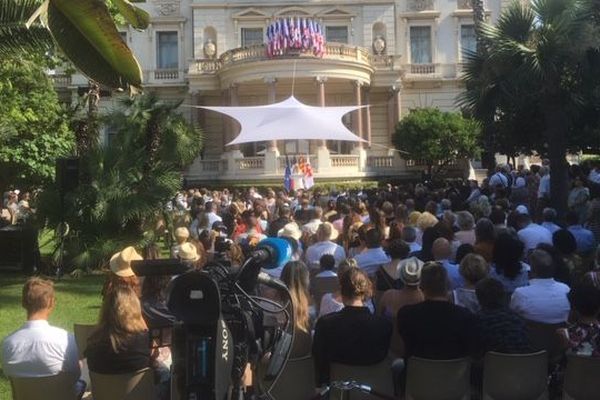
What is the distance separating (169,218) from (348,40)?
29126mm

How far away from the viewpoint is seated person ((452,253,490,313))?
6309mm

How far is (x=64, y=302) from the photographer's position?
1142cm

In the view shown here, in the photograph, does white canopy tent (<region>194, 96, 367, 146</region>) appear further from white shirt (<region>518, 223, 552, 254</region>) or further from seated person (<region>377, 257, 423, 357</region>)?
seated person (<region>377, 257, 423, 357</region>)

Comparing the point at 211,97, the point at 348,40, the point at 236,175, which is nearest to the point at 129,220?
the point at 236,175

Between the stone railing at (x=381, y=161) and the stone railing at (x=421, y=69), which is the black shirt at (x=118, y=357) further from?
the stone railing at (x=421, y=69)

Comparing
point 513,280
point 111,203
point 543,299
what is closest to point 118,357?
point 543,299

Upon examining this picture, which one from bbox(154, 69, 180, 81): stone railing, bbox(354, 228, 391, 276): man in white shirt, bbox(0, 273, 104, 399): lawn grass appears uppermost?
bbox(154, 69, 180, 81): stone railing

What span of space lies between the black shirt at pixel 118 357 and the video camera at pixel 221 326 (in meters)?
1.24

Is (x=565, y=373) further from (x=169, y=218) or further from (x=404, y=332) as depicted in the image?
(x=169, y=218)

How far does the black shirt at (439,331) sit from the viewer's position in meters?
5.12

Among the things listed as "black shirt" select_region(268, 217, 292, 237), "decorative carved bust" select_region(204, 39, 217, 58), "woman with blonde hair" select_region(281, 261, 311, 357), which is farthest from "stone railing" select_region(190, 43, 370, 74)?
"woman with blonde hair" select_region(281, 261, 311, 357)

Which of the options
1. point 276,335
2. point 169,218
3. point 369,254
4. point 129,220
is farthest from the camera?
point 169,218

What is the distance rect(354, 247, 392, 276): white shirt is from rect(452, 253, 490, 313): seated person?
196 cm

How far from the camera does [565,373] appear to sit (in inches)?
201
